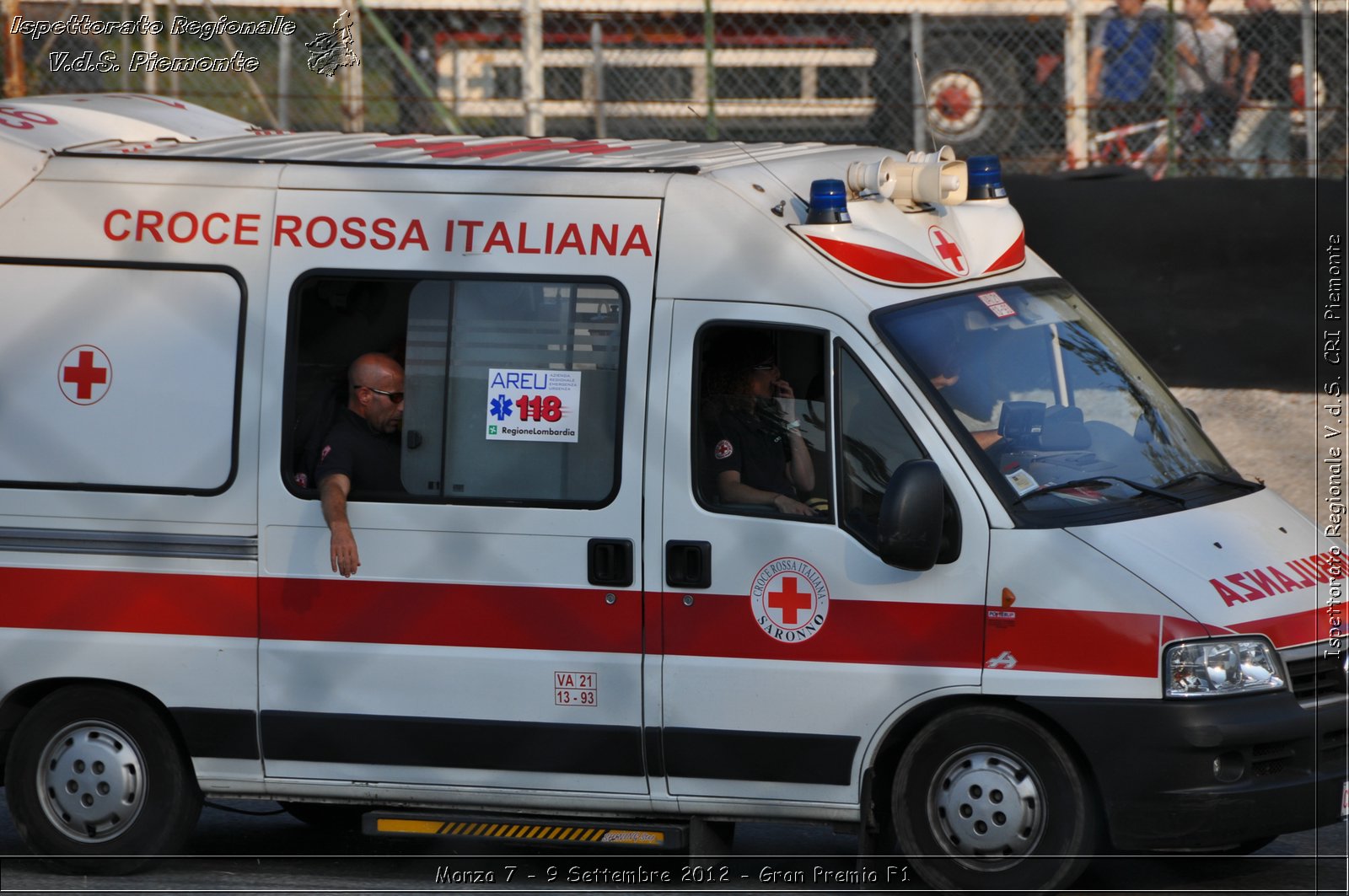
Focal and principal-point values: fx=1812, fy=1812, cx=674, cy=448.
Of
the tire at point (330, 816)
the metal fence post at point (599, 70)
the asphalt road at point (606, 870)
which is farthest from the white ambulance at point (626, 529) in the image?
the metal fence post at point (599, 70)

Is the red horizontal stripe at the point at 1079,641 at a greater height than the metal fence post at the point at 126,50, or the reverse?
the metal fence post at the point at 126,50

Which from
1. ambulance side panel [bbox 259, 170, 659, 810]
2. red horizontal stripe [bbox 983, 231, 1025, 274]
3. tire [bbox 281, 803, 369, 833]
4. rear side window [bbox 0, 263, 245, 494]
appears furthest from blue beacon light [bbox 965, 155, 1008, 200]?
tire [bbox 281, 803, 369, 833]

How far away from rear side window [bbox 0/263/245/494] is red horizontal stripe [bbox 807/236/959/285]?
2026 millimetres

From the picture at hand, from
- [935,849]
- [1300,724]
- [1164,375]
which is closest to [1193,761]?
[1300,724]

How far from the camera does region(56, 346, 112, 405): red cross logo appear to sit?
6.29 meters

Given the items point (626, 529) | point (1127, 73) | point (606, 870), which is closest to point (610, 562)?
point (626, 529)

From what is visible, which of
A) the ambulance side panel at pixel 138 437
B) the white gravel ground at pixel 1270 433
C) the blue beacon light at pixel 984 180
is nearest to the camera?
the ambulance side panel at pixel 138 437

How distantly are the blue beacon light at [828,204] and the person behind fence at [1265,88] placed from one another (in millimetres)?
6086

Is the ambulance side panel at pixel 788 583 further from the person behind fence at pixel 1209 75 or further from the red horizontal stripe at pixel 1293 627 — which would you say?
the person behind fence at pixel 1209 75

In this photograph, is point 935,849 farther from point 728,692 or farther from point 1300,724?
point 1300,724

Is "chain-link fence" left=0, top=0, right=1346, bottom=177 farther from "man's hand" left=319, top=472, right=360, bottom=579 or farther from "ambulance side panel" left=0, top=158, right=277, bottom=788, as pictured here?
"man's hand" left=319, top=472, right=360, bottom=579

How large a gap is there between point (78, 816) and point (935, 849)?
9.82 ft

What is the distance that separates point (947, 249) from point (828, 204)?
56 cm

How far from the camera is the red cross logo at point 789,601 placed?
575 cm
